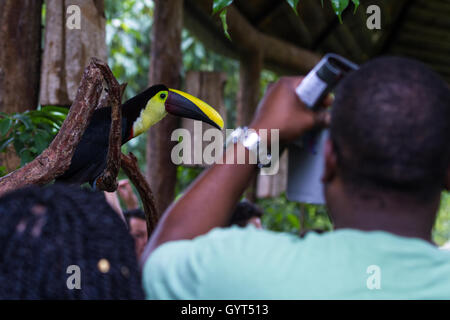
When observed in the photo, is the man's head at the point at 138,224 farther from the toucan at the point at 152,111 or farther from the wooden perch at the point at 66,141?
the wooden perch at the point at 66,141

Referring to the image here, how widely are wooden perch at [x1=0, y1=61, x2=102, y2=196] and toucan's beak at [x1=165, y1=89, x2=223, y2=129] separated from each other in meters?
0.88

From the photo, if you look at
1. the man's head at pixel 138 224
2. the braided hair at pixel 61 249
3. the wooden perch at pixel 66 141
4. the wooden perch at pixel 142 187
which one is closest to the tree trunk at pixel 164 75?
the man's head at pixel 138 224

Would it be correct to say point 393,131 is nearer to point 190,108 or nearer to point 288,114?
point 288,114

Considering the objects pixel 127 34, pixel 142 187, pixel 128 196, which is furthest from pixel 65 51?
pixel 127 34

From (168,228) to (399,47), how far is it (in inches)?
228

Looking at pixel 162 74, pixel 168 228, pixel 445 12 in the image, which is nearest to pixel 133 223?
pixel 162 74

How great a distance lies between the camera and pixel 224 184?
2.86 feet

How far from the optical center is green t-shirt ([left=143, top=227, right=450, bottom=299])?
701 millimetres

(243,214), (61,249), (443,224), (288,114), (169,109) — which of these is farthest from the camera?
(443,224)

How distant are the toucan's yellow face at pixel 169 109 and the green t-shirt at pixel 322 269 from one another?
1513mm

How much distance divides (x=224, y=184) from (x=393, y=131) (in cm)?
28

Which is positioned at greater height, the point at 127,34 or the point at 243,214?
the point at 127,34
